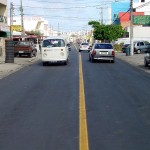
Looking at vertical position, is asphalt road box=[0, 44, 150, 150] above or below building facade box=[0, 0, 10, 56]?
below

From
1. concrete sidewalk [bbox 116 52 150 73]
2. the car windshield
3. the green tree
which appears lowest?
concrete sidewalk [bbox 116 52 150 73]

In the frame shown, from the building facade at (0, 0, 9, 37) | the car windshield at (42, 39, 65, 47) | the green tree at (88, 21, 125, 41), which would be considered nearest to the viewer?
the car windshield at (42, 39, 65, 47)

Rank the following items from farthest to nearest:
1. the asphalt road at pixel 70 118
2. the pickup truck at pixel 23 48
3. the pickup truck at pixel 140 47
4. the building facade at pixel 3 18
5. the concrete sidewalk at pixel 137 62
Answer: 1. the pickup truck at pixel 140 47
2. the building facade at pixel 3 18
3. the pickup truck at pixel 23 48
4. the concrete sidewalk at pixel 137 62
5. the asphalt road at pixel 70 118

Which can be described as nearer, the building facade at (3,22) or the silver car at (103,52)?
the silver car at (103,52)

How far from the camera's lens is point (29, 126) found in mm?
8367

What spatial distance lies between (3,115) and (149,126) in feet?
11.4

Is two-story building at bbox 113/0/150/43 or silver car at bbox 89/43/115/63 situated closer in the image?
silver car at bbox 89/43/115/63

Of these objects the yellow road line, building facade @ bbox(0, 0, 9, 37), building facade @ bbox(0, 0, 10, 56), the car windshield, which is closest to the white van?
the car windshield

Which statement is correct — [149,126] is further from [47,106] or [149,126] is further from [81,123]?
[47,106]

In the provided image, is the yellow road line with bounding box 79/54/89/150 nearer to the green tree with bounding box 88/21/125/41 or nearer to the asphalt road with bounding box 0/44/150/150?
the asphalt road with bounding box 0/44/150/150

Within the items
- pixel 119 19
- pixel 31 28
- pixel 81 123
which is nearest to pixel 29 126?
pixel 81 123

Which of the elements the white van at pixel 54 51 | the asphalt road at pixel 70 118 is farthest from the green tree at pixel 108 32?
the asphalt road at pixel 70 118

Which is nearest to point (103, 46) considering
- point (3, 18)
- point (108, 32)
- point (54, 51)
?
point (54, 51)

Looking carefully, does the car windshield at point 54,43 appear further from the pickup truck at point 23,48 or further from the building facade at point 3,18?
the building facade at point 3,18
